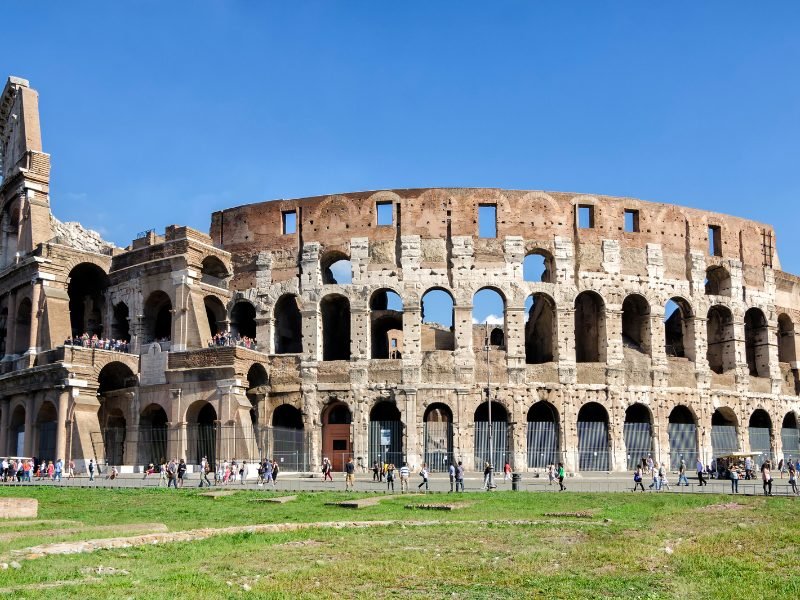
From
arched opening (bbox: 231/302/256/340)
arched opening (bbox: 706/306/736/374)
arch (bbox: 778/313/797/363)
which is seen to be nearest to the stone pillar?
arched opening (bbox: 231/302/256/340)

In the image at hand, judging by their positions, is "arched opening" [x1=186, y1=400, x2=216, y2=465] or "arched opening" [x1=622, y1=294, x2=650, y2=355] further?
"arched opening" [x1=622, y1=294, x2=650, y2=355]

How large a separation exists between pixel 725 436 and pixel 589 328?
26.4ft

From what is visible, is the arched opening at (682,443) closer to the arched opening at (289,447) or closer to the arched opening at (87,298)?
the arched opening at (289,447)

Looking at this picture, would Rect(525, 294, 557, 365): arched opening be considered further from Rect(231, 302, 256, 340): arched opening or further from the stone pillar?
the stone pillar

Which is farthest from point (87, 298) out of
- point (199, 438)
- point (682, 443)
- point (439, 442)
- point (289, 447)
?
point (682, 443)

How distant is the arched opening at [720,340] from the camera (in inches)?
1687

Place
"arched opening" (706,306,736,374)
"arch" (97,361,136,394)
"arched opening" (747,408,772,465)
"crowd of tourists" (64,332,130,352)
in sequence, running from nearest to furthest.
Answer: "crowd of tourists" (64,332,130,352) → "arch" (97,361,136,394) → "arched opening" (747,408,772,465) → "arched opening" (706,306,736,374)

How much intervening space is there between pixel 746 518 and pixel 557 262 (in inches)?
883

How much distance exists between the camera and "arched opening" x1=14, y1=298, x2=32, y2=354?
42.6 metres

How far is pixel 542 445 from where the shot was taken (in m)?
38.3

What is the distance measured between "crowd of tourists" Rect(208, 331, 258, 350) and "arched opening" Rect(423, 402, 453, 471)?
8.55 meters

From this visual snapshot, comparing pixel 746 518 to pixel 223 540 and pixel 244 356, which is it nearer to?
pixel 223 540

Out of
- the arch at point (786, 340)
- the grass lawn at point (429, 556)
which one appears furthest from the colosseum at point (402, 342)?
the grass lawn at point (429, 556)

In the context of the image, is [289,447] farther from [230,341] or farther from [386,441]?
[230,341]
